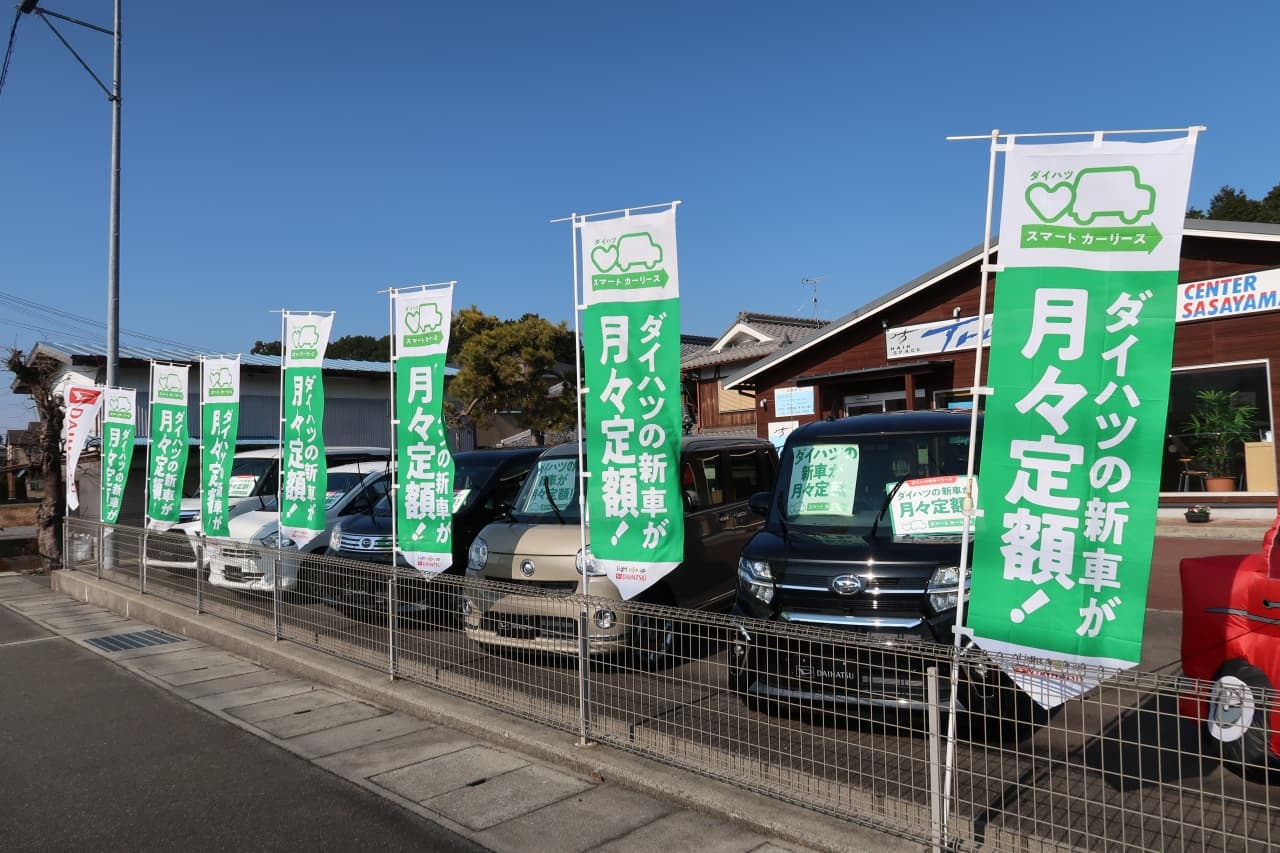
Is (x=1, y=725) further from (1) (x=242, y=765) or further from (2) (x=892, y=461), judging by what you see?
(2) (x=892, y=461)

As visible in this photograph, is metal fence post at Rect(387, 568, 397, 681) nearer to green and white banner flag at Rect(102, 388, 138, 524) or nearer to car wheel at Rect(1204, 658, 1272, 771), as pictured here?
car wheel at Rect(1204, 658, 1272, 771)

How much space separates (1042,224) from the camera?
354 cm

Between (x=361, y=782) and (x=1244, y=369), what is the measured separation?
45.4 feet

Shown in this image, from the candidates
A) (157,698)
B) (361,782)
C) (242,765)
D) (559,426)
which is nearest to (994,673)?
(361,782)

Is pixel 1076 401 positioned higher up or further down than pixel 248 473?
higher up

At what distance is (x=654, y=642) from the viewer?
4.73 meters

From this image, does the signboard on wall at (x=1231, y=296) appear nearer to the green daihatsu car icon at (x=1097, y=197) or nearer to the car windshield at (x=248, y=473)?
the green daihatsu car icon at (x=1097, y=197)

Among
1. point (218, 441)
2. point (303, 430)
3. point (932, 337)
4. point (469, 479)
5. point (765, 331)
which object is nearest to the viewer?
point (303, 430)

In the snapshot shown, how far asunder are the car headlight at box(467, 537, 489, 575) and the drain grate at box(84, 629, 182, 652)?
4059mm

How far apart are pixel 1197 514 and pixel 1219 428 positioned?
139 centimetres

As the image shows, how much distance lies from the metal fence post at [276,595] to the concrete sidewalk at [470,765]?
19 cm

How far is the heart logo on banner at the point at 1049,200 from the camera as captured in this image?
3494mm

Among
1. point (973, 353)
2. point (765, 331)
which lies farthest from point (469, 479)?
point (765, 331)

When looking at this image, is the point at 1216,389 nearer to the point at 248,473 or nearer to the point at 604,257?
→ the point at 604,257
